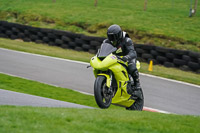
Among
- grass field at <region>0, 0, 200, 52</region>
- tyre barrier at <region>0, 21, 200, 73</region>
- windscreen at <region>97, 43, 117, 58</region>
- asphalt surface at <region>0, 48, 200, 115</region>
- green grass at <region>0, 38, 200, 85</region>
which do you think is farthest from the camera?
grass field at <region>0, 0, 200, 52</region>

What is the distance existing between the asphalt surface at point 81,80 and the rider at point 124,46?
1870 mm

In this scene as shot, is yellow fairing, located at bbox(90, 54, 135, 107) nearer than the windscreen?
Yes

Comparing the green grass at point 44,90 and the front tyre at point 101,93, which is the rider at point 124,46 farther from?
the green grass at point 44,90

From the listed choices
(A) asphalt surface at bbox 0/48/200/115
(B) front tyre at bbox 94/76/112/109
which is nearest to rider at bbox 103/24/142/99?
(B) front tyre at bbox 94/76/112/109

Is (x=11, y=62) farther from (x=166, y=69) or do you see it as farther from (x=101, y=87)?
(x=101, y=87)

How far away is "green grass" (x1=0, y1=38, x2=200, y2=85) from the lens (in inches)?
510

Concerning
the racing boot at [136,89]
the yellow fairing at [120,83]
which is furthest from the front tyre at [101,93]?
the racing boot at [136,89]

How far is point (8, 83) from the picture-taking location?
32.1 ft

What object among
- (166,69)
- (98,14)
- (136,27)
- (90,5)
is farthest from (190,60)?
(90,5)

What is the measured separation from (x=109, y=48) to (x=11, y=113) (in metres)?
2.73

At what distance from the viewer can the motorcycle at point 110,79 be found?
6.79 m

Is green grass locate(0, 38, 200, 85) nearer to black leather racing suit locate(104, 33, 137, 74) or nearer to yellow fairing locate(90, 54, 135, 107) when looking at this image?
black leather racing suit locate(104, 33, 137, 74)

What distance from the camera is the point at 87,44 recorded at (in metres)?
17.0

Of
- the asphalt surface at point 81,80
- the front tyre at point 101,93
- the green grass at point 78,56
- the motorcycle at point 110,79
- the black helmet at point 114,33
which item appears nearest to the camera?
the front tyre at point 101,93
